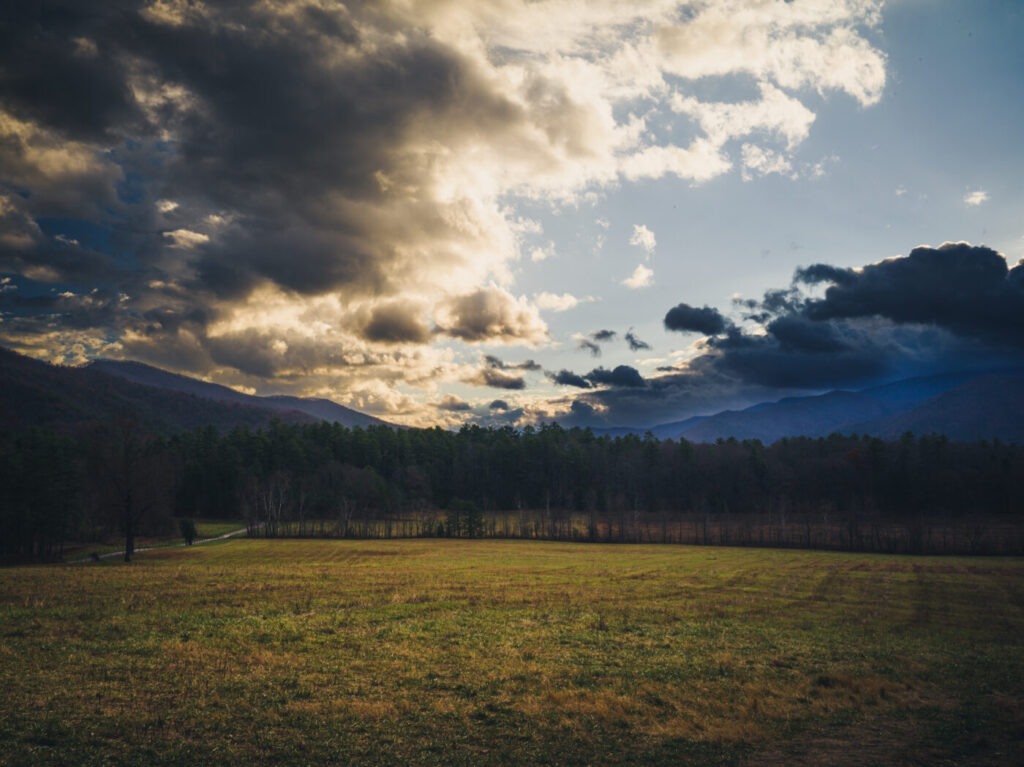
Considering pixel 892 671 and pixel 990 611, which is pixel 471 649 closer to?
pixel 892 671

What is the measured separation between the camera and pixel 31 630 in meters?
Result: 25.5

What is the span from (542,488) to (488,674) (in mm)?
158567

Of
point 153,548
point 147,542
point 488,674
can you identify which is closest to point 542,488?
point 147,542

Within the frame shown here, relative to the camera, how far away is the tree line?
88875 millimetres

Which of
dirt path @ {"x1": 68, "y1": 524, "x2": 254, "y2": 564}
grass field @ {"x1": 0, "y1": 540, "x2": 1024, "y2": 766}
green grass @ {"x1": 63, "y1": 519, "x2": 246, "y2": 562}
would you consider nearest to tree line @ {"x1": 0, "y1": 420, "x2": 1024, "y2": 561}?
green grass @ {"x1": 63, "y1": 519, "x2": 246, "y2": 562}

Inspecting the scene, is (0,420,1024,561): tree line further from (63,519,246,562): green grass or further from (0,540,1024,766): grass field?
(0,540,1024,766): grass field

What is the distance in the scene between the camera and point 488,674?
882 inches

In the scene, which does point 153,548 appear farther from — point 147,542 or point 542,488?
point 542,488

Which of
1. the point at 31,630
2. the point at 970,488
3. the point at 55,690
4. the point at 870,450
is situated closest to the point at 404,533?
the point at 31,630

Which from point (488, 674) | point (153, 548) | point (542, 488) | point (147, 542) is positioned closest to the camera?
point (488, 674)

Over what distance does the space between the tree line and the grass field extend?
47230 millimetres

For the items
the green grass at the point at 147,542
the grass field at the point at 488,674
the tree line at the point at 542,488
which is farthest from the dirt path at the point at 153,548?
the grass field at the point at 488,674

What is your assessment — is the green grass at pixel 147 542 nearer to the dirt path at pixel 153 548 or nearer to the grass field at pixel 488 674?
the dirt path at pixel 153 548

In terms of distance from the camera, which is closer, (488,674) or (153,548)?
(488,674)
